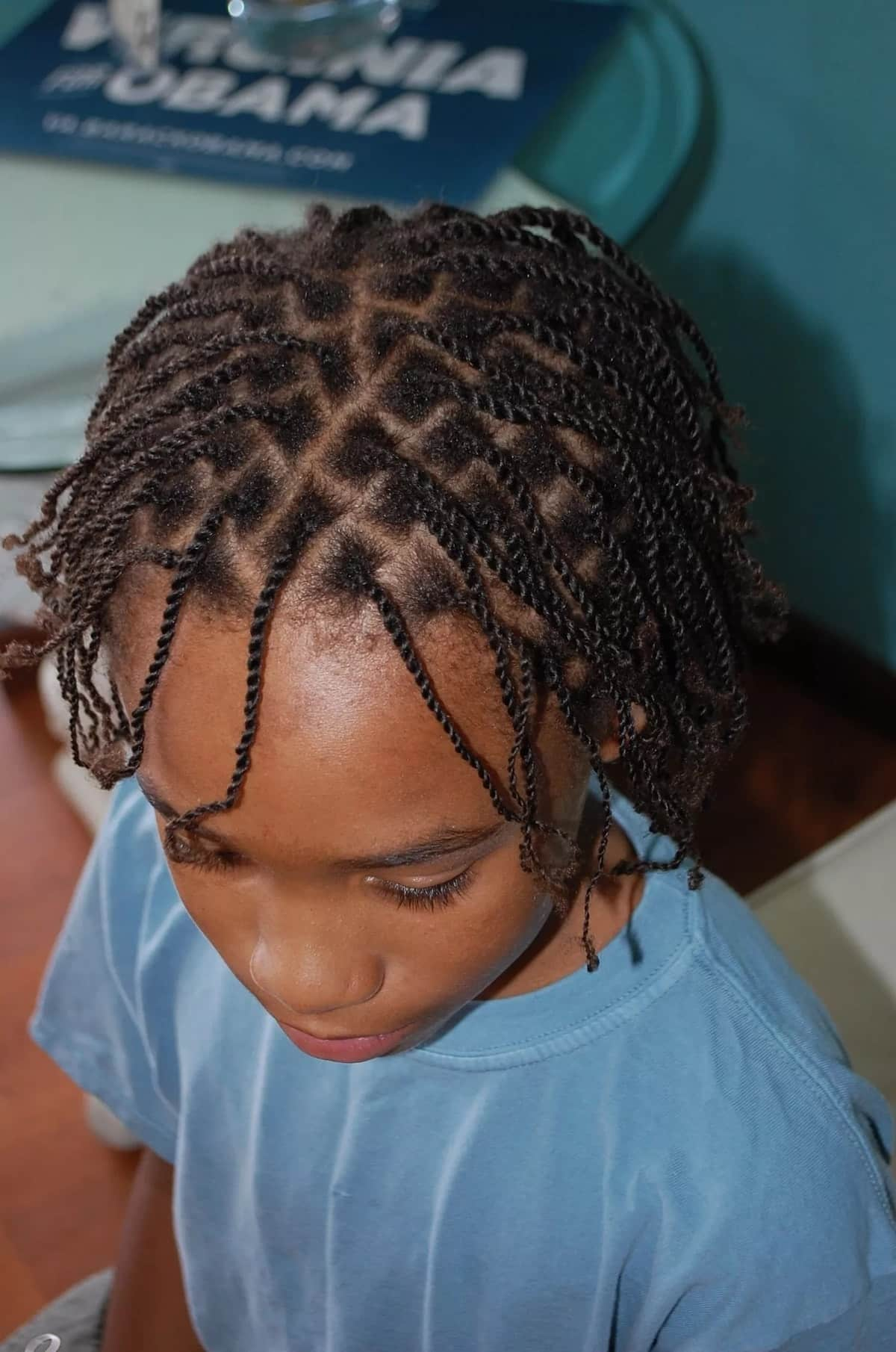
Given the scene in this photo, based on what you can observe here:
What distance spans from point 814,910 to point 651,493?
59 centimetres

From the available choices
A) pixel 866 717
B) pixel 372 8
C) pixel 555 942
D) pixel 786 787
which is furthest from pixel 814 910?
pixel 372 8

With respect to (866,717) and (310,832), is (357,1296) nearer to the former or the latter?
(310,832)

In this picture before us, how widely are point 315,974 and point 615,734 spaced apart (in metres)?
0.15

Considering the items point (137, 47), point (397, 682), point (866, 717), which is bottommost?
point (866, 717)

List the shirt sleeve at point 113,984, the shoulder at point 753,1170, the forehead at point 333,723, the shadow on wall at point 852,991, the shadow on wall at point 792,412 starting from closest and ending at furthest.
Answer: the forehead at point 333,723 → the shoulder at point 753,1170 → the shirt sleeve at point 113,984 → the shadow on wall at point 852,991 → the shadow on wall at point 792,412

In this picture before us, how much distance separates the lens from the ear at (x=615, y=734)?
1.71 ft

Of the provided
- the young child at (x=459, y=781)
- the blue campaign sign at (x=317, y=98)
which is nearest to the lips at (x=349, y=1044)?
the young child at (x=459, y=781)

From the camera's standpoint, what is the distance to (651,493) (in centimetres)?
50

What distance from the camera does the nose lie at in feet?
1.63

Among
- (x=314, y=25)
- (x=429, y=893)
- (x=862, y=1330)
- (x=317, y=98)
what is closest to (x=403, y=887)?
(x=429, y=893)

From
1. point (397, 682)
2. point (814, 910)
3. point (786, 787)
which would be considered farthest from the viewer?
point (786, 787)

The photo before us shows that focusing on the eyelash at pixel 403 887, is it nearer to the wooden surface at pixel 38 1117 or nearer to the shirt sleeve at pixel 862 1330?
the shirt sleeve at pixel 862 1330

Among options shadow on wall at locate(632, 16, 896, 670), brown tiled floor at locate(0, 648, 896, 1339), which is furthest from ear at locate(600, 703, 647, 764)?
shadow on wall at locate(632, 16, 896, 670)

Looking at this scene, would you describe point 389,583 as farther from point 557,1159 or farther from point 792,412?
point 792,412
